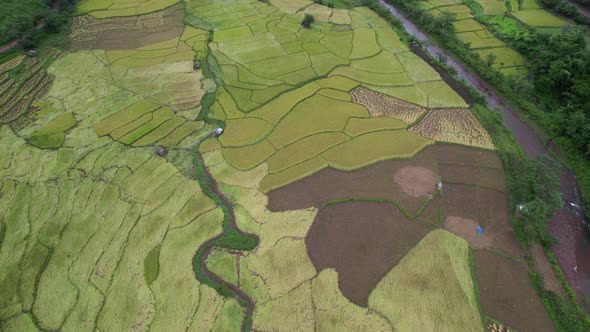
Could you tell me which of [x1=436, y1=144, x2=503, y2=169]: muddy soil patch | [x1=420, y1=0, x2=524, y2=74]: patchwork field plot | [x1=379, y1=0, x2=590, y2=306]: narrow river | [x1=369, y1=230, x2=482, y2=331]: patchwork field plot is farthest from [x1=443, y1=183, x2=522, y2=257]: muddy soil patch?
[x1=420, y1=0, x2=524, y2=74]: patchwork field plot

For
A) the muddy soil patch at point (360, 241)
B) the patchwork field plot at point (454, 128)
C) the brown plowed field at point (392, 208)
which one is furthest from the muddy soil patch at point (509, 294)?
the patchwork field plot at point (454, 128)

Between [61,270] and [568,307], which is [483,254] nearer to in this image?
[568,307]

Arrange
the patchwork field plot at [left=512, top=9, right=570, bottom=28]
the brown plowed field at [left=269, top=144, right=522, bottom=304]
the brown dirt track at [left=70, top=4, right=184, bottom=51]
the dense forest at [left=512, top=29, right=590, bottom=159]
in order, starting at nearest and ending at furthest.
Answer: the brown plowed field at [left=269, top=144, right=522, bottom=304] < the dense forest at [left=512, top=29, right=590, bottom=159] < the brown dirt track at [left=70, top=4, right=184, bottom=51] < the patchwork field plot at [left=512, top=9, right=570, bottom=28]

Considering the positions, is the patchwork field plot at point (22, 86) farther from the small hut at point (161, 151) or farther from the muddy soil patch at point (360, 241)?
the muddy soil patch at point (360, 241)

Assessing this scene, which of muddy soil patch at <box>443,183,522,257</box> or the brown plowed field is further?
muddy soil patch at <box>443,183,522,257</box>

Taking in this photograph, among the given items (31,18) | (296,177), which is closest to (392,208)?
(296,177)

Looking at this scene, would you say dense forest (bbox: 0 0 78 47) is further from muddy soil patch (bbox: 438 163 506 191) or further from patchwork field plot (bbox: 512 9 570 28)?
patchwork field plot (bbox: 512 9 570 28)

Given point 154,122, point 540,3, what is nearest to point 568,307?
point 154,122
